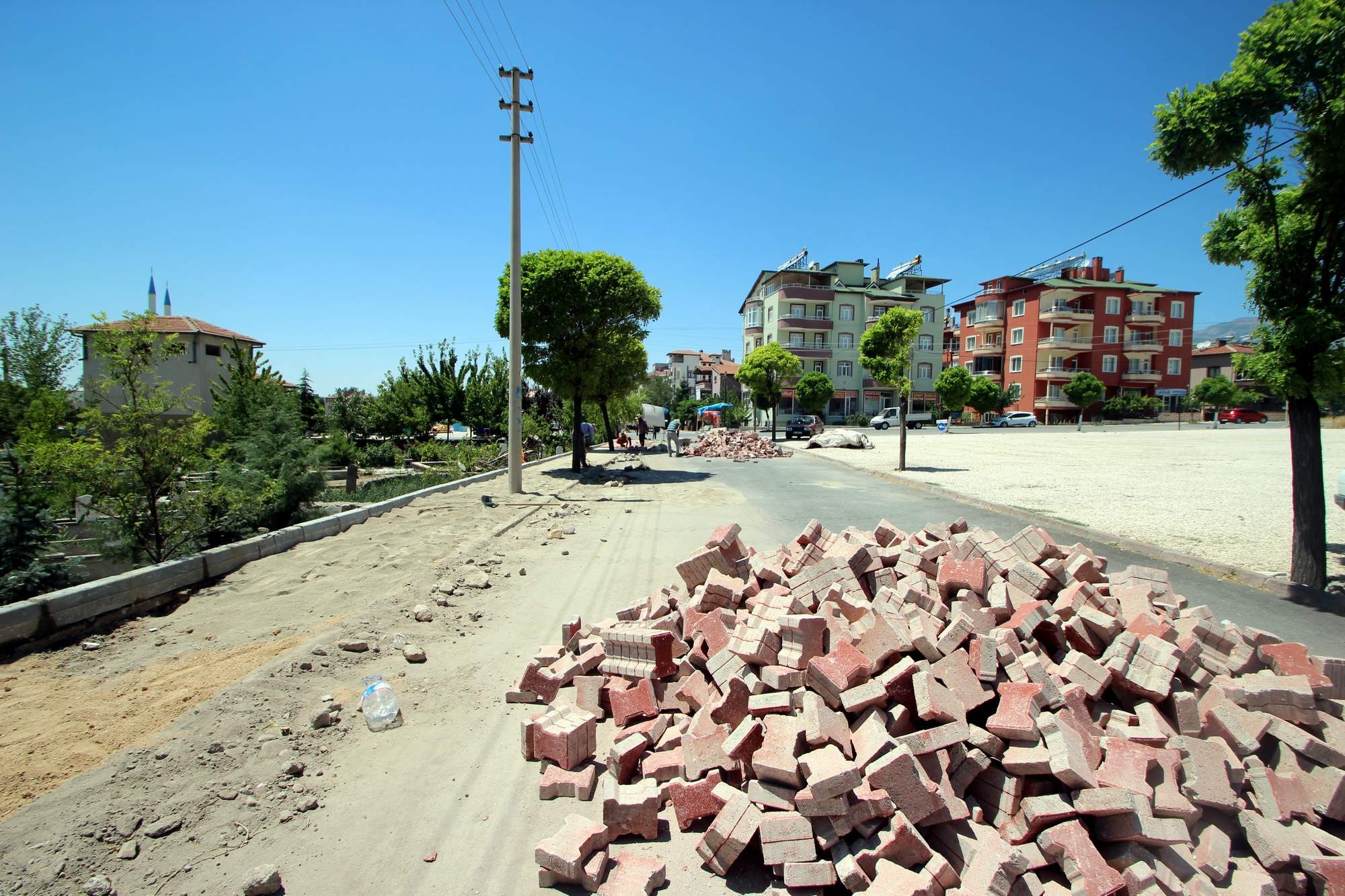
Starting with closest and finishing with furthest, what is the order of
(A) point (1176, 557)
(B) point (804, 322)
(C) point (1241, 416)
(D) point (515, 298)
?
(A) point (1176, 557) → (D) point (515, 298) → (C) point (1241, 416) → (B) point (804, 322)

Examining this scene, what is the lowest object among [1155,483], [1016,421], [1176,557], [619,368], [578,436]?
[1176,557]

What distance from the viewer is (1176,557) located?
305 inches

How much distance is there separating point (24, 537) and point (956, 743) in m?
7.94

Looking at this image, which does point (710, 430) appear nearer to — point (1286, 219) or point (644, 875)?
point (1286, 219)

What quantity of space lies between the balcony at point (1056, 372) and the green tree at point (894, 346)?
4751 cm

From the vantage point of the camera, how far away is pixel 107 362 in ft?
21.6

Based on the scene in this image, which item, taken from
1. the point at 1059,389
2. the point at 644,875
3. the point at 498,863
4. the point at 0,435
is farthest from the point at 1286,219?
the point at 1059,389

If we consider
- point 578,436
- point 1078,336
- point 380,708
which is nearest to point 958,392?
point 578,436

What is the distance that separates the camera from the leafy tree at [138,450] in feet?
21.1

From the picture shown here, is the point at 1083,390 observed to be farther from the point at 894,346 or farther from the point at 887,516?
the point at 887,516

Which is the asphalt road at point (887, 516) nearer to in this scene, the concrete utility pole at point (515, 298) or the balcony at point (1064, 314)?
the concrete utility pole at point (515, 298)

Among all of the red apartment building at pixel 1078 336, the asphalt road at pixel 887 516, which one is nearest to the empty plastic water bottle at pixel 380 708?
the asphalt road at pixel 887 516

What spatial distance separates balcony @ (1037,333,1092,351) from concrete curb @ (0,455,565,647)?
220 ft

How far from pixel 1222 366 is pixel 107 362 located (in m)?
102
